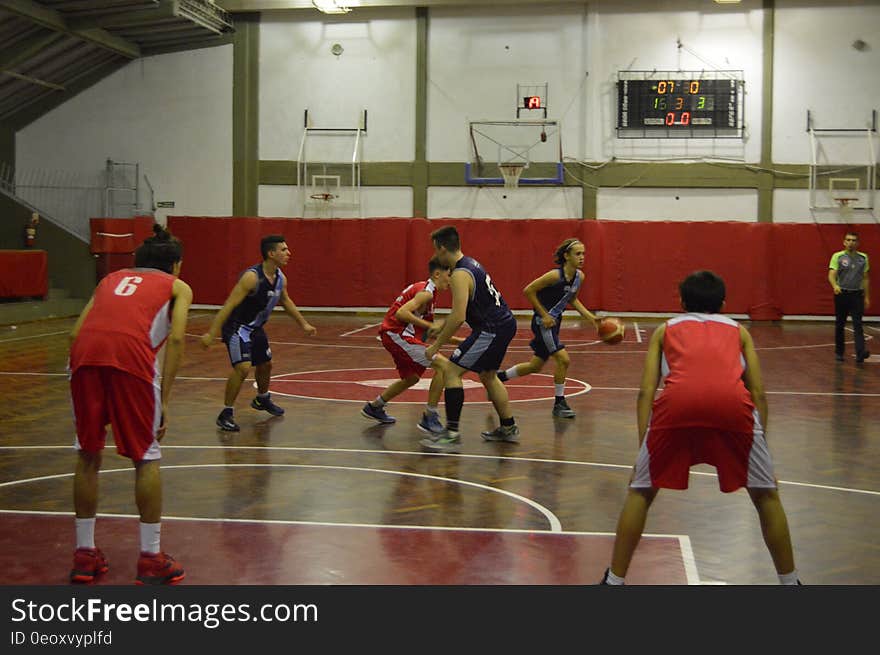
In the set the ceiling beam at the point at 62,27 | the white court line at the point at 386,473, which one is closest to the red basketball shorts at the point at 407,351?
the white court line at the point at 386,473

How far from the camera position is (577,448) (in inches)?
362

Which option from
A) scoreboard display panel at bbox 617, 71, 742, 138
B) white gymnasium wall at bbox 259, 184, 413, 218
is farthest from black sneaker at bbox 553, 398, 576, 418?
white gymnasium wall at bbox 259, 184, 413, 218

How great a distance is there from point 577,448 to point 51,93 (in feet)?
77.6

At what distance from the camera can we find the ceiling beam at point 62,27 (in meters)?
22.5

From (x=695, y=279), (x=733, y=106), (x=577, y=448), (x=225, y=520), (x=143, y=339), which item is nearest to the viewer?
(x=695, y=279)

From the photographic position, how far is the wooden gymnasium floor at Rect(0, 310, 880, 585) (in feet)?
18.5

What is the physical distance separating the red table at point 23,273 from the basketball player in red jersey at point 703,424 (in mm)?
21025

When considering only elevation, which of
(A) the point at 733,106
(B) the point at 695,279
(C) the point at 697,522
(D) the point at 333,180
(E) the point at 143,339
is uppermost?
(A) the point at 733,106

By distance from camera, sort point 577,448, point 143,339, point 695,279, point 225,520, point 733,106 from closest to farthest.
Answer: point 695,279 → point 143,339 → point 225,520 → point 577,448 → point 733,106

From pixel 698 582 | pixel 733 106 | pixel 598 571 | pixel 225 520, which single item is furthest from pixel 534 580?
pixel 733 106

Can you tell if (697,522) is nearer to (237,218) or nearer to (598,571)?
(598,571)

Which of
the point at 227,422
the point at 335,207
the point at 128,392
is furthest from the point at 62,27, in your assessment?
the point at 128,392

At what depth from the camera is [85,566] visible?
5316 millimetres

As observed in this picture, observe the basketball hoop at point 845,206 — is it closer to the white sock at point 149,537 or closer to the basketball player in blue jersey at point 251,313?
the basketball player in blue jersey at point 251,313
